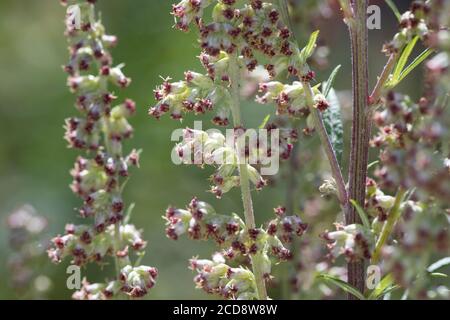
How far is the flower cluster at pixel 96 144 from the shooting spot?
98.3 inches

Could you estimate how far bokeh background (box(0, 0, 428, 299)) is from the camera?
16.6ft

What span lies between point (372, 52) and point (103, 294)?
4107mm

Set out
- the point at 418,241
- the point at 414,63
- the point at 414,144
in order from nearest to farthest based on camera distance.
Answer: the point at 418,241 → the point at 414,144 → the point at 414,63

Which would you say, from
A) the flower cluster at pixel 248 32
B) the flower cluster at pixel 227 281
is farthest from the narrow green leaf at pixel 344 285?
the flower cluster at pixel 248 32

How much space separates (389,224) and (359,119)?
1.17 feet

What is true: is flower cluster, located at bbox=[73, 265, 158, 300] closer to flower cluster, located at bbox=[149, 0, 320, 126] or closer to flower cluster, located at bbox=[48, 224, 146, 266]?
flower cluster, located at bbox=[48, 224, 146, 266]

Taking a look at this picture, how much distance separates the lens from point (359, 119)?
2.47 meters

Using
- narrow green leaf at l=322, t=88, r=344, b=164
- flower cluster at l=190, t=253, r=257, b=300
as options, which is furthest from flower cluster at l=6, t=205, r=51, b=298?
narrow green leaf at l=322, t=88, r=344, b=164

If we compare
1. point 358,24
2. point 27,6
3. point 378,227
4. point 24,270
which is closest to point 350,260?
point 378,227

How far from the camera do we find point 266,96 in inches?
99.3

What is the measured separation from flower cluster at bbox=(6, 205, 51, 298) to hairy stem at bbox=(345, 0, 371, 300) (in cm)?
144

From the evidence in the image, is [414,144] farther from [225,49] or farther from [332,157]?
[225,49]

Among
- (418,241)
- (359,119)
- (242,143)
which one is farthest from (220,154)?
(418,241)
